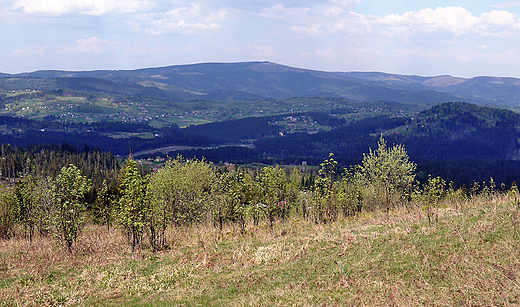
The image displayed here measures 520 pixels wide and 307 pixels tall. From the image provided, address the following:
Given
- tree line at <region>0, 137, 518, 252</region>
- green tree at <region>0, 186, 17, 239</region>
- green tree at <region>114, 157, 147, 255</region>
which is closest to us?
green tree at <region>114, 157, 147, 255</region>

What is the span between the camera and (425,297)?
16141mm

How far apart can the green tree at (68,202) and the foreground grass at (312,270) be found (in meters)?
2.12

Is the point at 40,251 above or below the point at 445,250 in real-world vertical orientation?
below

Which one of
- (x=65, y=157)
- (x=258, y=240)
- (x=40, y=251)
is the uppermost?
(x=258, y=240)

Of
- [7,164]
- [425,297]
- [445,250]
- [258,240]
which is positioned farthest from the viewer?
[7,164]

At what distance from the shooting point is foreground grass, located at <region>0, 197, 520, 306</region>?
17234mm

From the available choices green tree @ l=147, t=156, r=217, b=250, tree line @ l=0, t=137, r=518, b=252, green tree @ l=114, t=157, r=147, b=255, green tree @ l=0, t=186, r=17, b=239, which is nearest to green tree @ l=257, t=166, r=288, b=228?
tree line @ l=0, t=137, r=518, b=252

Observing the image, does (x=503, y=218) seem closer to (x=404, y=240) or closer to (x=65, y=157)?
(x=404, y=240)

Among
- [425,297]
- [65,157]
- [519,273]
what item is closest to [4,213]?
[425,297]

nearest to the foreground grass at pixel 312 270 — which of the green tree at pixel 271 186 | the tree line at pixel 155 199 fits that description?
the tree line at pixel 155 199

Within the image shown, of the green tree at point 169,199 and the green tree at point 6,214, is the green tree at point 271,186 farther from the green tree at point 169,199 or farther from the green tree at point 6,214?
the green tree at point 6,214

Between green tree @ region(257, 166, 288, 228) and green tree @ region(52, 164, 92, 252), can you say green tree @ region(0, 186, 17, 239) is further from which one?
green tree @ region(257, 166, 288, 228)

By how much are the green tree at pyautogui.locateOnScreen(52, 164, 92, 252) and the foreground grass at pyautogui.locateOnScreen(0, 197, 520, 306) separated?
2116 millimetres

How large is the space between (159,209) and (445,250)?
23892mm
